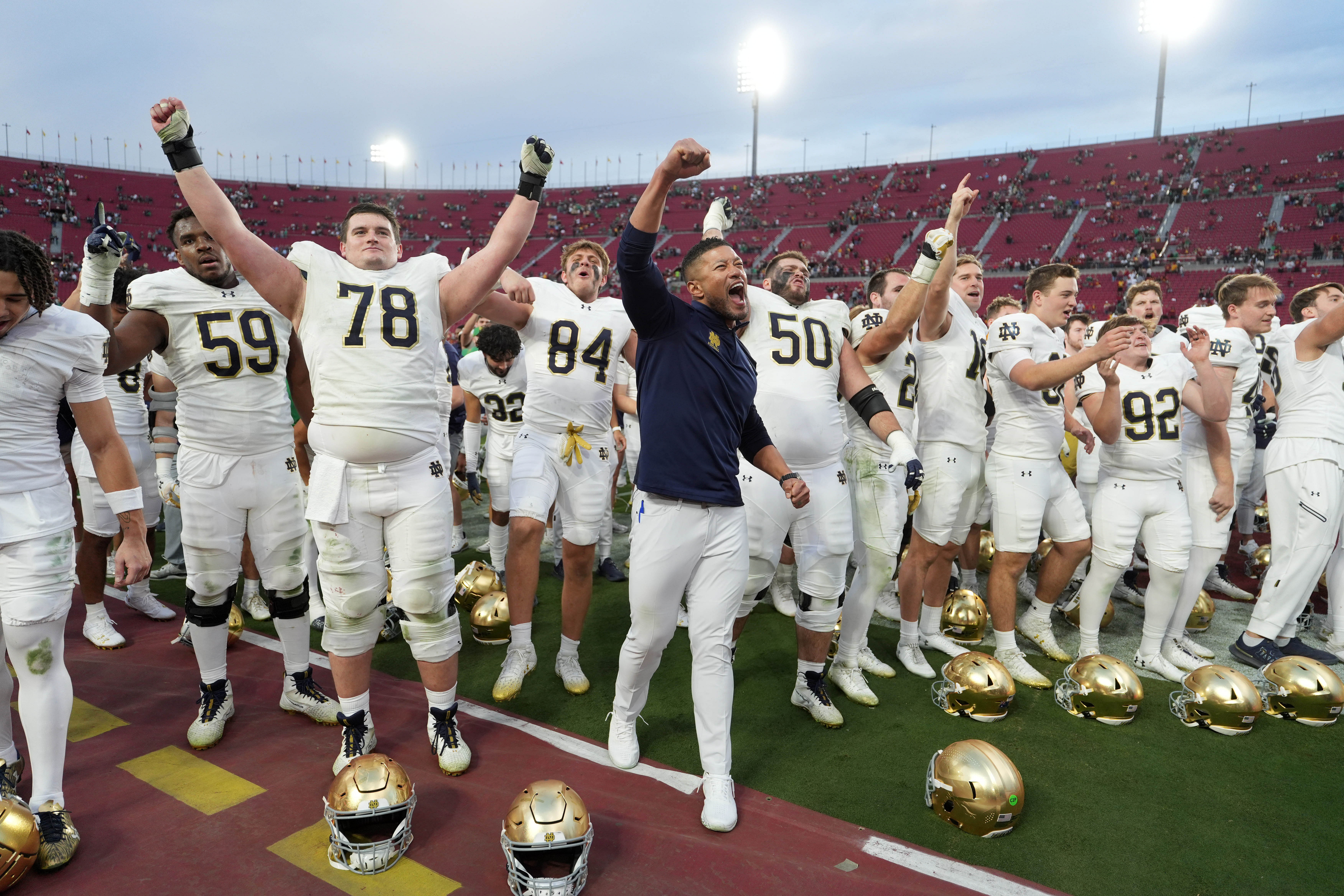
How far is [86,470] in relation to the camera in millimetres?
5316

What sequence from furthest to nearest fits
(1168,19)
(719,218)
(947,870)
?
(1168,19), (719,218), (947,870)

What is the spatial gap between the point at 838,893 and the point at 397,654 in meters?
3.43

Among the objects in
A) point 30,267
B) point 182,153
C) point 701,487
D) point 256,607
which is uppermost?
point 182,153

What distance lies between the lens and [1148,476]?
493 centimetres

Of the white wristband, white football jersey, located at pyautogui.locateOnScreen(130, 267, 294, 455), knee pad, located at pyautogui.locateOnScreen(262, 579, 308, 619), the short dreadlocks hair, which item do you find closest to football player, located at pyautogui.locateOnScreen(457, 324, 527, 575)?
knee pad, located at pyautogui.locateOnScreen(262, 579, 308, 619)

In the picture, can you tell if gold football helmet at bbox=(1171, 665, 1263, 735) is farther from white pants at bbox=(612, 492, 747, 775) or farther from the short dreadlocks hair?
the short dreadlocks hair

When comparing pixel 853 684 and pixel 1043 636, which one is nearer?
pixel 853 684

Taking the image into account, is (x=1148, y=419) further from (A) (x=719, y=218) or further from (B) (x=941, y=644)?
(A) (x=719, y=218)

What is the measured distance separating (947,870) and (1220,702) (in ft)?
7.47

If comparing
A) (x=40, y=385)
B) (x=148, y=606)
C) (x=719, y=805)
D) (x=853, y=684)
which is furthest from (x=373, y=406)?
(x=148, y=606)

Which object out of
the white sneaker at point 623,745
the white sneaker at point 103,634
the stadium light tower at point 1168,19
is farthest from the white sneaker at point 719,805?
the stadium light tower at point 1168,19

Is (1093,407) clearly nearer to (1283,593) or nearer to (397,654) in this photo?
(1283,593)

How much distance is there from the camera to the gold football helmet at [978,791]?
3.13 meters

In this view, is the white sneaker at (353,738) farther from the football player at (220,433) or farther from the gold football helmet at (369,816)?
the football player at (220,433)
